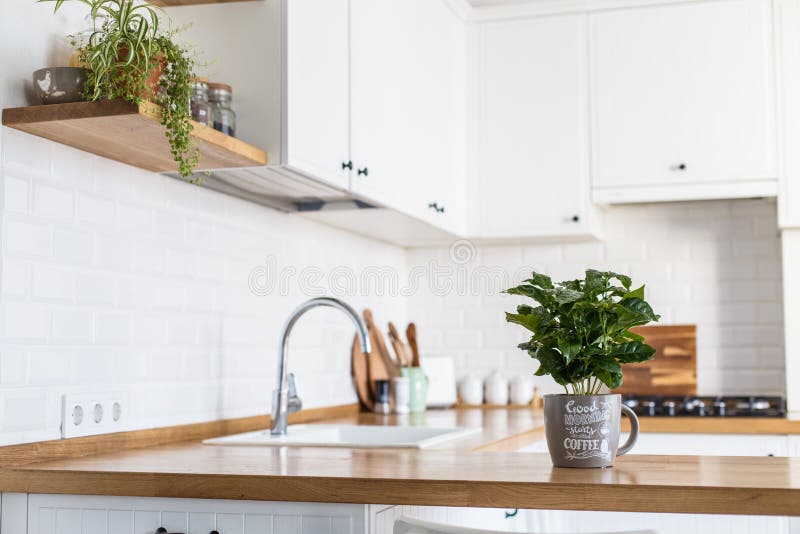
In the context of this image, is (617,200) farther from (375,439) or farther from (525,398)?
(375,439)

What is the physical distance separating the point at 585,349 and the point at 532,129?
2392 mm

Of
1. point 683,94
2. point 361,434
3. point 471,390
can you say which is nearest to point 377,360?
point 471,390

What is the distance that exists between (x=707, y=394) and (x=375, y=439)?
1.68 metres

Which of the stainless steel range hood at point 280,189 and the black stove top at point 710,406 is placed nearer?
the stainless steel range hood at point 280,189

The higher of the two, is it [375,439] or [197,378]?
[197,378]

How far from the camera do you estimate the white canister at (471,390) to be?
13.8 feet

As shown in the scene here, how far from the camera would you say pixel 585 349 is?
173 cm

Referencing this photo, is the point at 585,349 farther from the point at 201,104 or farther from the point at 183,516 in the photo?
the point at 201,104

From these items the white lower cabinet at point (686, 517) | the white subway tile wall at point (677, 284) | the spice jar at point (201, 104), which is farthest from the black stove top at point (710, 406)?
the spice jar at point (201, 104)

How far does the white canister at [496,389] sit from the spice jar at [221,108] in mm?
2176

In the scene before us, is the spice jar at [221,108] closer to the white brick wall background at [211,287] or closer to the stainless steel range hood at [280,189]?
the stainless steel range hood at [280,189]

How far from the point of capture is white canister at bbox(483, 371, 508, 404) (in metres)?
4.16

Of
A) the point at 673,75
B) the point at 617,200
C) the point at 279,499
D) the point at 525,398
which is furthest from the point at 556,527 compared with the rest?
the point at 279,499

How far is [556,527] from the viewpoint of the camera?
351 centimetres
